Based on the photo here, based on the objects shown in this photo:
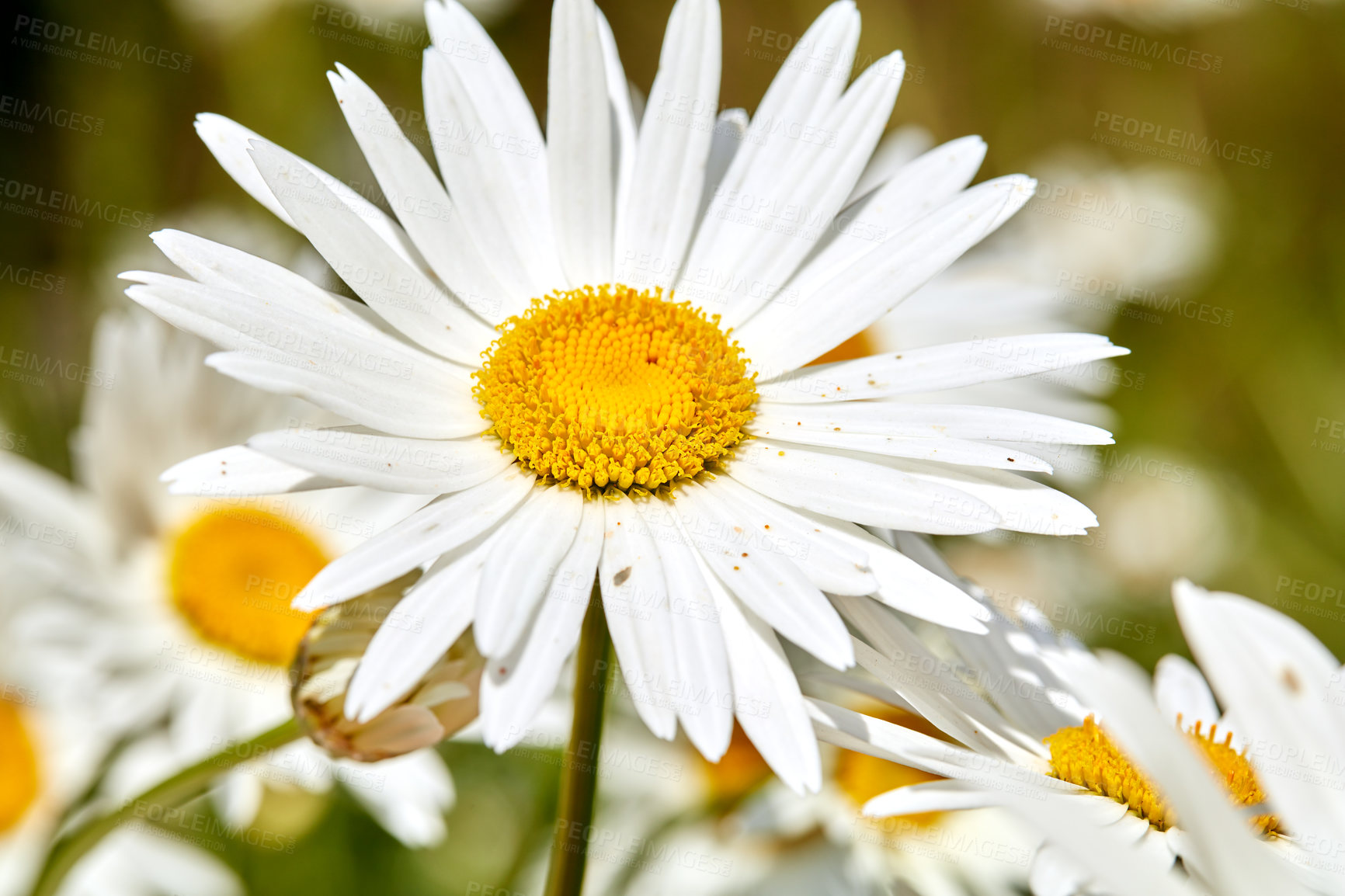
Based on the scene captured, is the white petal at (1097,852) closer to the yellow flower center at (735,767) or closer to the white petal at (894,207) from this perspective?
the white petal at (894,207)

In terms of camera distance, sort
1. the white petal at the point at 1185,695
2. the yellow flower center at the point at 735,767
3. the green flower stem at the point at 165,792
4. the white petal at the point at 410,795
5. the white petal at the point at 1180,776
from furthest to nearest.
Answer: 1. the yellow flower center at the point at 735,767
2. the white petal at the point at 410,795
3. the white petal at the point at 1185,695
4. the green flower stem at the point at 165,792
5. the white petal at the point at 1180,776

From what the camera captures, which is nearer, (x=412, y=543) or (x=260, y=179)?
(x=412, y=543)

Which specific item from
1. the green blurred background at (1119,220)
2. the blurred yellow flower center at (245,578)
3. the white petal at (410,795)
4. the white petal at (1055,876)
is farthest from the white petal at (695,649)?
the green blurred background at (1119,220)

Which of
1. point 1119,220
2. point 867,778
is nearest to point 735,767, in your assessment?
point 867,778

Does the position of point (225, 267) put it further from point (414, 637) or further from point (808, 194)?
point (808, 194)

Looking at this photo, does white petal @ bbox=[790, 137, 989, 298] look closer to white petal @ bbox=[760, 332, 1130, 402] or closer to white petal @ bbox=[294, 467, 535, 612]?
white petal @ bbox=[760, 332, 1130, 402]
